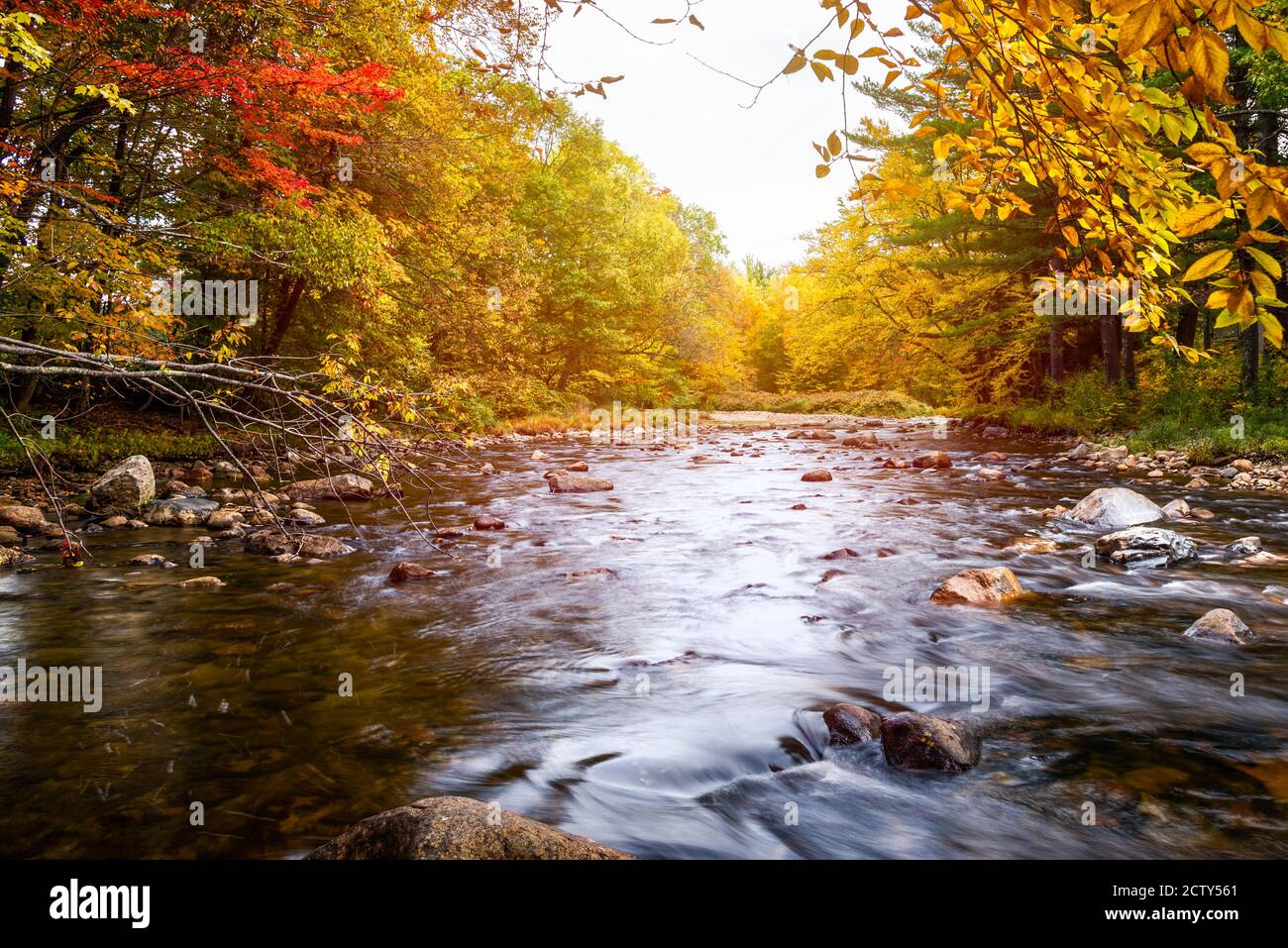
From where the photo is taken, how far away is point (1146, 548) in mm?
6812

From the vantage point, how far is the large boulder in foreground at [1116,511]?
27.5 ft

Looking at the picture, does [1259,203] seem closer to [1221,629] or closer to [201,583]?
[1221,629]

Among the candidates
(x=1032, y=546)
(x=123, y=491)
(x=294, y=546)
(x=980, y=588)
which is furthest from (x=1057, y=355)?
(x=123, y=491)

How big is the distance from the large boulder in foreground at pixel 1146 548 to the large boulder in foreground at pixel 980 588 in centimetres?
149

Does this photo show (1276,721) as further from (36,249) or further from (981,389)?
(981,389)

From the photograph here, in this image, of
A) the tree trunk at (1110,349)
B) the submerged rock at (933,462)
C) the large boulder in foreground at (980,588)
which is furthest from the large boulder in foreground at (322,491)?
the tree trunk at (1110,349)

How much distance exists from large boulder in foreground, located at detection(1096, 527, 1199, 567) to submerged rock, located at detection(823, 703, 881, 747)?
4511 mm

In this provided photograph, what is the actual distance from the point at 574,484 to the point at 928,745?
916 centimetres

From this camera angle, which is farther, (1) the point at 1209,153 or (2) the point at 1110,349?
(2) the point at 1110,349

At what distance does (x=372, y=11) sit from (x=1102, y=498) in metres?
14.5

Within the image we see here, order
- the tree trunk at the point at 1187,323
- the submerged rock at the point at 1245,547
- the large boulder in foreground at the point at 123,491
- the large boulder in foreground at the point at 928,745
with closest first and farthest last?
the large boulder in foreground at the point at 928,745 → the submerged rock at the point at 1245,547 → the large boulder in foreground at the point at 123,491 → the tree trunk at the point at 1187,323

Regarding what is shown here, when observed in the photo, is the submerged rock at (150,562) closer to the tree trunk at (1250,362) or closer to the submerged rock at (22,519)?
the submerged rock at (22,519)

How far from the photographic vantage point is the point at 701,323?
119 ft
